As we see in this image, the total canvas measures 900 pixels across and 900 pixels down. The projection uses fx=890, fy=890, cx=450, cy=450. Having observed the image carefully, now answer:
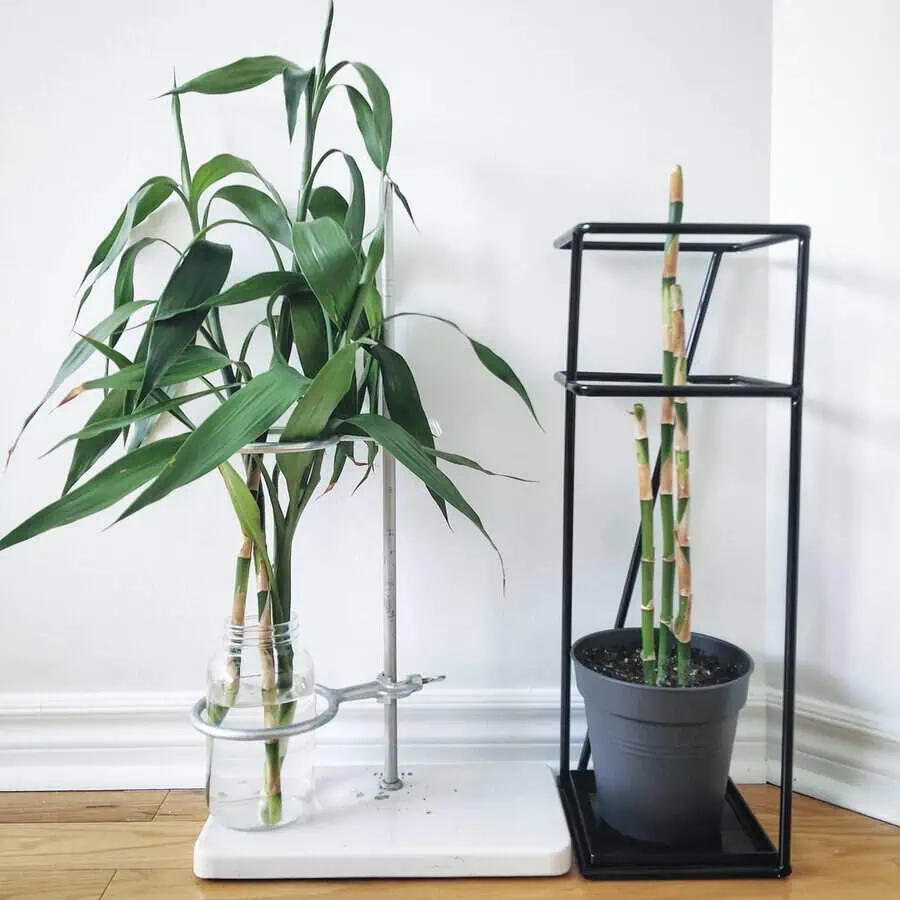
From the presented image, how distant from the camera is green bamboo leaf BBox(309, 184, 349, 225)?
1052 mm

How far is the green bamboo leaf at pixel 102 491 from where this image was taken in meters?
0.77

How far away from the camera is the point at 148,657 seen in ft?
3.97

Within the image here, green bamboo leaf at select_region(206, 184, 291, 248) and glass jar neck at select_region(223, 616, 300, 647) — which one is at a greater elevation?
green bamboo leaf at select_region(206, 184, 291, 248)

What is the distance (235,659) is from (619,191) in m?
0.75

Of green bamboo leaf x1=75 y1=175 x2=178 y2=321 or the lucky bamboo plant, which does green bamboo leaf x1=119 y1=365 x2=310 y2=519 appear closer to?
green bamboo leaf x1=75 y1=175 x2=178 y2=321

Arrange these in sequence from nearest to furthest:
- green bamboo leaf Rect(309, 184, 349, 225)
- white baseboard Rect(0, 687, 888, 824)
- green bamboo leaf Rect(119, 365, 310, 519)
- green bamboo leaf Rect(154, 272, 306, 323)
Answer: green bamboo leaf Rect(119, 365, 310, 519) < green bamboo leaf Rect(154, 272, 306, 323) < green bamboo leaf Rect(309, 184, 349, 225) < white baseboard Rect(0, 687, 888, 824)

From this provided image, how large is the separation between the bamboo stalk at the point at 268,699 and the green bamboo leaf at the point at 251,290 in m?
0.28

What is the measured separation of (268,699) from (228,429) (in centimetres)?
37

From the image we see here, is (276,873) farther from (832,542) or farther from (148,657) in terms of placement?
(832,542)

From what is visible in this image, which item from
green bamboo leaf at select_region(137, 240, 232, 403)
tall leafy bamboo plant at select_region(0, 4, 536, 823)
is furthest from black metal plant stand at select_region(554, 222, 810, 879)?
green bamboo leaf at select_region(137, 240, 232, 403)

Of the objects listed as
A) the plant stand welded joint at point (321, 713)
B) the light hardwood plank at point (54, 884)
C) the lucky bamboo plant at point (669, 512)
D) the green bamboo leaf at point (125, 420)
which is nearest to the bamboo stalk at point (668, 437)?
the lucky bamboo plant at point (669, 512)

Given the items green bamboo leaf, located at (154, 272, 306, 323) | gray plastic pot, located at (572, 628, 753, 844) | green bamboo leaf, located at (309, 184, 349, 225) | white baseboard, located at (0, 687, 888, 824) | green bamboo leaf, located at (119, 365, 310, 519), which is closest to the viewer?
green bamboo leaf, located at (119, 365, 310, 519)

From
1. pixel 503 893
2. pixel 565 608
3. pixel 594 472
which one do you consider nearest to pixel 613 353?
pixel 594 472

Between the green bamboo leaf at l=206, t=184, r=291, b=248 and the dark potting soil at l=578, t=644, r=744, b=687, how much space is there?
0.61 metres
